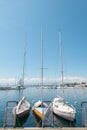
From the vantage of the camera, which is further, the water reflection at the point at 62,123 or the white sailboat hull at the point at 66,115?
the white sailboat hull at the point at 66,115

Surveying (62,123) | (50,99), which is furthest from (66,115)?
(50,99)

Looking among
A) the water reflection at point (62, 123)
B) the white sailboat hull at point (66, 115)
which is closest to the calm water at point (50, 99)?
the water reflection at point (62, 123)

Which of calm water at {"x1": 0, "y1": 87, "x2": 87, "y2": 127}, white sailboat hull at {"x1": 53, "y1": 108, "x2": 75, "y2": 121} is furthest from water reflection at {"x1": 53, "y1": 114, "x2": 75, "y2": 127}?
white sailboat hull at {"x1": 53, "y1": 108, "x2": 75, "y2": 121}

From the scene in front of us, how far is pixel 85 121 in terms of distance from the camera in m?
10.8

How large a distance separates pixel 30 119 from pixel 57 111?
14.4ft

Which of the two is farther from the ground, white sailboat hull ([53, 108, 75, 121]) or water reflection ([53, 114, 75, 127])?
white sailboat hull ([53, 108, 75, 121])

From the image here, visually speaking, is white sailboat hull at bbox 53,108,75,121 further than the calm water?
No

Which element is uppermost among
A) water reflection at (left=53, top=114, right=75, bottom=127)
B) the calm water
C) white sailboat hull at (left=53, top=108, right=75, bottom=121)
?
white sailboat hull at (left=53, top=108, right=75, bottom=121)

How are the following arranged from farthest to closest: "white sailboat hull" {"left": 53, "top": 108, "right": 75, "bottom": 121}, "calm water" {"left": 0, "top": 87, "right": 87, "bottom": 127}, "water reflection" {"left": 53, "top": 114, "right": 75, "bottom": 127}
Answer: "calm water" {"left": 0, "top": 87, "right": 87, "bottom": 127} < "white sailboat hull" {"left": 53, "top": 108, "right": 75, "bottom": 121} < "water reflection" {"left": 53, "top": 114, "right": 75, "bottom": 127}

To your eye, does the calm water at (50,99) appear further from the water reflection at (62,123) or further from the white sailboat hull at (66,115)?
the white sailboat hull at (66,115)

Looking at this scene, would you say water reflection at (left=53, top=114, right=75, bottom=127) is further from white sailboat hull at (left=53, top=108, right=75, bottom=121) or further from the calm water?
white sailboat hull at (left=53, top=108, right=75, bottom=121)

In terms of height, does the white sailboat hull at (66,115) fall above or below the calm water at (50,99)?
above

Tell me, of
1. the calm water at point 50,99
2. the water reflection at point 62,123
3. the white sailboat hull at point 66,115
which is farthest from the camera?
the calm water at point 50,99

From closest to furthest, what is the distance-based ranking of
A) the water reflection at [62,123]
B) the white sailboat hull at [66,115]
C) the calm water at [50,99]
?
1. the water reflection at [62,123]
2. the white sailboat hull at [66,115]
3. the calm water at [50,99]
